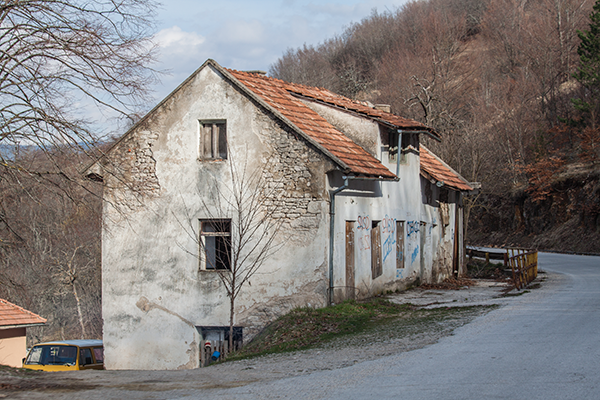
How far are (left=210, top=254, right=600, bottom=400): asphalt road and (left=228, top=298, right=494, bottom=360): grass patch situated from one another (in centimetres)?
138

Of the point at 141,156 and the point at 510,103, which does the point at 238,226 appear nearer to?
the point at 141,156

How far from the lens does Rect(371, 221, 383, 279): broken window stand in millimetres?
17047

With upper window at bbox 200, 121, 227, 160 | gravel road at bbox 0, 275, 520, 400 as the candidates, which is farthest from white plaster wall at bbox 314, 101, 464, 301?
gravel road at bbox 0, 275, 520, 400

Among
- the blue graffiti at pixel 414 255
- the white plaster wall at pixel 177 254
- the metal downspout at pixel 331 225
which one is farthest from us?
the blue graffiti at pixel 414 255

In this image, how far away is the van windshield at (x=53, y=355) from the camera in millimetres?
17016

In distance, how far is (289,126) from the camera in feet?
50.2

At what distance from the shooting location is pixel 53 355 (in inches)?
679

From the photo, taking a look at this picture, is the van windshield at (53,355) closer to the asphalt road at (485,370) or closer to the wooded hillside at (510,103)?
the asphalt road at (485,370)

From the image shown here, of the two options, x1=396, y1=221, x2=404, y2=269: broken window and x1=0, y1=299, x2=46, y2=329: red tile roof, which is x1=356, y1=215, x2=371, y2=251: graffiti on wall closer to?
x1=396, y1=221, x2=404, y2=269: broken window

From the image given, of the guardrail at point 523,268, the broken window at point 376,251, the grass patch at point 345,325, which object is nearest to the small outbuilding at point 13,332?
the grass patch at point 345,325

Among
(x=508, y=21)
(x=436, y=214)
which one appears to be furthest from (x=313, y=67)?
(x=436, y=214)

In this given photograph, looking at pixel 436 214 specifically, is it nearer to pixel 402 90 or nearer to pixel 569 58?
pixel 402 90

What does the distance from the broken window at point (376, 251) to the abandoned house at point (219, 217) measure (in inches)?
1.1

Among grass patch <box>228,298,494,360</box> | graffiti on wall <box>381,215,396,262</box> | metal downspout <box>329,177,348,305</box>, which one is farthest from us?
graffiti on wall <box>381,215,396,262</box>
